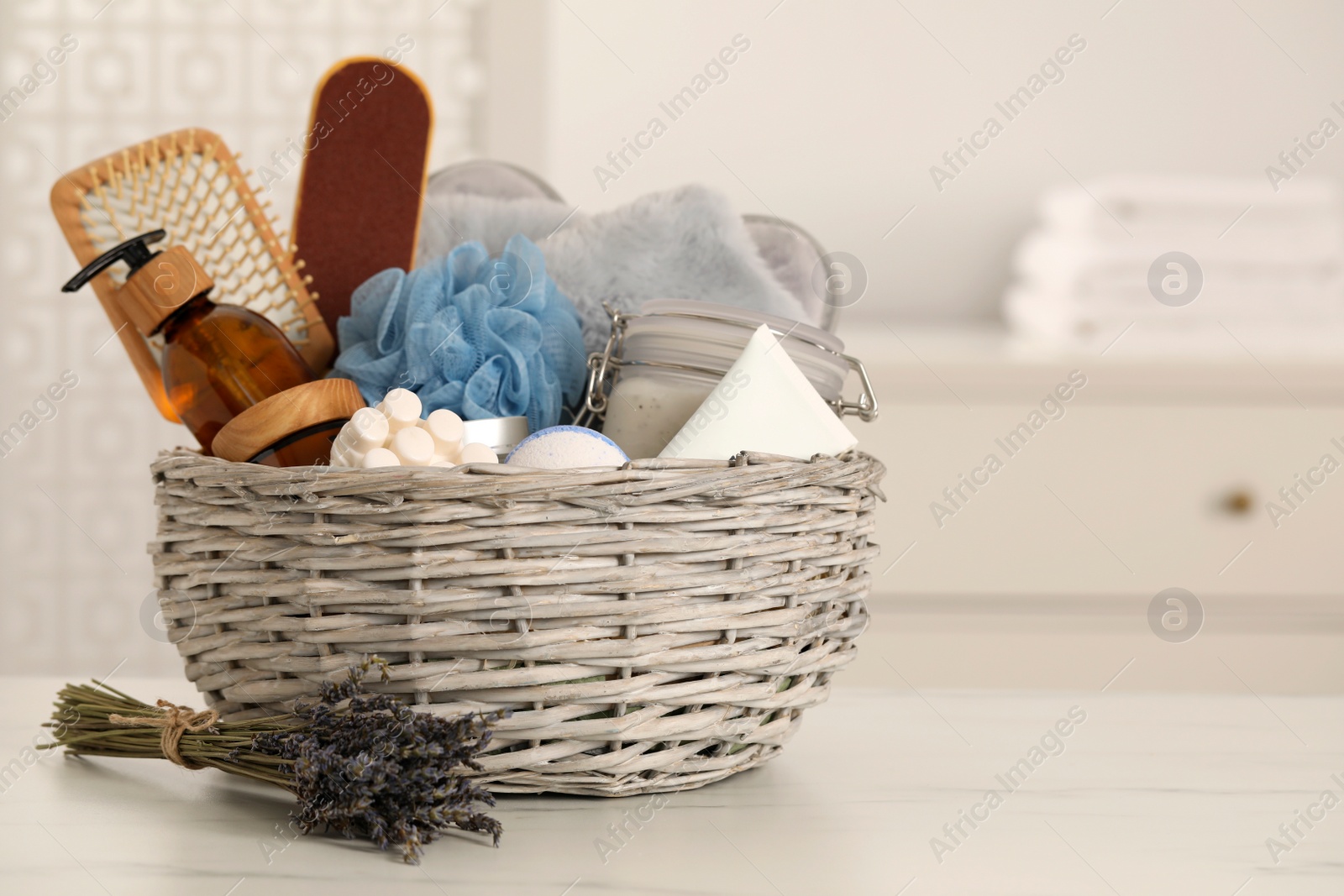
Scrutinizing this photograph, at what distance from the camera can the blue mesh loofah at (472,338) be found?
2.04 ft

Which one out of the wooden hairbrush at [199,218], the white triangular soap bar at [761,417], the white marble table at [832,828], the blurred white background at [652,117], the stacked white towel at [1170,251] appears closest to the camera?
the white marble table at [832,828]

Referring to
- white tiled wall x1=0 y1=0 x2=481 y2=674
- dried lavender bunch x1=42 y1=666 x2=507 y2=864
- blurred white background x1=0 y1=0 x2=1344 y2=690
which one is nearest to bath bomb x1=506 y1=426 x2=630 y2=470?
dried lavender bunch x1=42 y1=666 x2=507 y2=864

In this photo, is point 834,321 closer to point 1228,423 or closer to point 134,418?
point 1228,423

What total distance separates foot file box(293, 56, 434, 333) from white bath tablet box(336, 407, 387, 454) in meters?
0.23

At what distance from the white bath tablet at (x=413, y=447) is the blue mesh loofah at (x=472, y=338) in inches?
4.4

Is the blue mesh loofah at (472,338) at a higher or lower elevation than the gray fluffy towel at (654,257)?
lower

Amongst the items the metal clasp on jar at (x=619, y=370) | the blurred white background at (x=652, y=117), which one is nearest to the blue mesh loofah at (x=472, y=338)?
the metal clasp on jar at (x=619, y=370)

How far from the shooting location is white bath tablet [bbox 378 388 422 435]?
507mm

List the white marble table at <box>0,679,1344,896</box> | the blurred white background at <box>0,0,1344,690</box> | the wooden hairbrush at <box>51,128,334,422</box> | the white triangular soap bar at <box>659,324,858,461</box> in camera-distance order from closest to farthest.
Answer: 1. the white marble table at <box>0,679,1344,896</box>
2. the white triangular soap bar at <box>659,324,858,461</box>
3. the wooden hairbrush at <box>51,128,334,422</box>
4. the blurred white background at <box>0,0,1344,690</box>

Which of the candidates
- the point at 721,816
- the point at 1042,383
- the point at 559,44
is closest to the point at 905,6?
the point at 559,44

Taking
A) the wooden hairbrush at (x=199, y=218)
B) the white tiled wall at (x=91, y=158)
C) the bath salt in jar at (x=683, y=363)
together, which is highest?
the bath salt in jar at (x=683, y=363)

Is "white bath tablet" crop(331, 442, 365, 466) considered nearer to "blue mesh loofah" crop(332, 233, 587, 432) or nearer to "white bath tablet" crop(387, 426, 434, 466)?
"white bath tablet" crop(387, 426, 434, 466)

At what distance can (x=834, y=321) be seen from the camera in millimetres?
827

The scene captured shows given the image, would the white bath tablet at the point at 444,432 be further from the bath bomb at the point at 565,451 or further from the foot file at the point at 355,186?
the foot file at the point at 355,186
